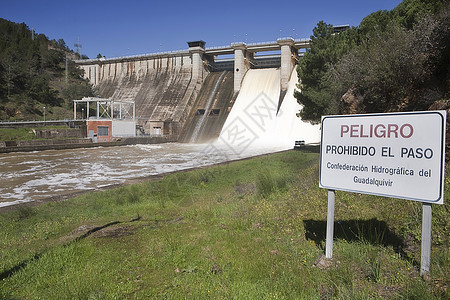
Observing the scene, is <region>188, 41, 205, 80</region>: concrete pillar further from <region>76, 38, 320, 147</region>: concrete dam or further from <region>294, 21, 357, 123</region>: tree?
<region>294, 21, 357, 123</region>: tree

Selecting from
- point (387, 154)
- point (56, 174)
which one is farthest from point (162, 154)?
point (387, 154)

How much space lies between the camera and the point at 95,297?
119 inches

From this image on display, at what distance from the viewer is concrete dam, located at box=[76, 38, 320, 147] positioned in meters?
36.5

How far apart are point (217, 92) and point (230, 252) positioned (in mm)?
38227

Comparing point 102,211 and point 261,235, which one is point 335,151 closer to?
point 261,235

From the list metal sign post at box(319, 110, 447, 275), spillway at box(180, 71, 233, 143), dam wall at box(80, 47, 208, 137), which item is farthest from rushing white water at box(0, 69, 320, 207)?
metal sign post at box(319, 110, 447, 275)

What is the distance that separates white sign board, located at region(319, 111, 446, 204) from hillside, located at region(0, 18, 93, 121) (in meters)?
41.4

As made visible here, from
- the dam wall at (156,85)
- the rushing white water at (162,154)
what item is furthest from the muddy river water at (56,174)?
the dam wall at (156,85)

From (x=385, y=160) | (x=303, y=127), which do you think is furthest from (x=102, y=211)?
(x=303, y=127)

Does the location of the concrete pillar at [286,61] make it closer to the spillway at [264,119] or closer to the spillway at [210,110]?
the spillway at [264,119]

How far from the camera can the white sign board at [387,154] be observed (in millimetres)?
3125

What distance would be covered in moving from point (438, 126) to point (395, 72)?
27.4 feet

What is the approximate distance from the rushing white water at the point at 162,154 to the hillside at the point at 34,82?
1666 cm

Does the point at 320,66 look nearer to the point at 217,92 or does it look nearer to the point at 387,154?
the point at 387,154
